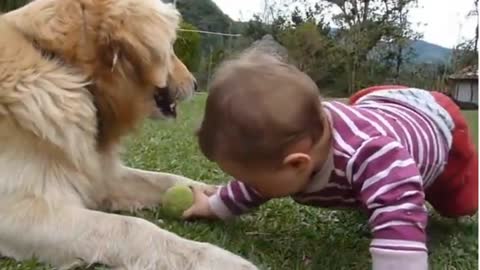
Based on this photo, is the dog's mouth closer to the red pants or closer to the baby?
the baby

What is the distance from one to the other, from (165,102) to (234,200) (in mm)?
418

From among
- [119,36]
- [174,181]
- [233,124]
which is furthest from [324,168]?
[174,181]

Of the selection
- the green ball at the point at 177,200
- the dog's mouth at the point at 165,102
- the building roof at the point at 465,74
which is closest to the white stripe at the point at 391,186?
the green ball at the point at 177,200

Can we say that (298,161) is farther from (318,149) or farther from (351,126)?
(351,126)

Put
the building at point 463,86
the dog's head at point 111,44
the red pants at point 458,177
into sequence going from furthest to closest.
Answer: the building at point 463,86 → the red pants at point 458,177 → the dog's head at point 111,44

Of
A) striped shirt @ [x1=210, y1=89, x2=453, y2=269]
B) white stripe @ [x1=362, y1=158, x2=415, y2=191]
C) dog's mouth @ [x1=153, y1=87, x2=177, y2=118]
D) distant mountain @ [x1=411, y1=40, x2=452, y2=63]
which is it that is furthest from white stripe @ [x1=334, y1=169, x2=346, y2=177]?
distant mountain @ [x1=411, y1=40, x2=452, y2=63]

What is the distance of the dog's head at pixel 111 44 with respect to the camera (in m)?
2.02

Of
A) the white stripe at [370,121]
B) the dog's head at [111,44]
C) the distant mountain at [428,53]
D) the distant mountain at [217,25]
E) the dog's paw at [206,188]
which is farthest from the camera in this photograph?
the distant mountain at [428,53]

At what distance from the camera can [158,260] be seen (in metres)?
1.71

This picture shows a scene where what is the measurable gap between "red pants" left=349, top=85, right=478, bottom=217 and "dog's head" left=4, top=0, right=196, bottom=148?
2.66ft

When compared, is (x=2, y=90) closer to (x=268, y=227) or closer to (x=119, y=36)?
(x=119, y=36)

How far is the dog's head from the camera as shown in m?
2.02

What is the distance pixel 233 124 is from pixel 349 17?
1758cm

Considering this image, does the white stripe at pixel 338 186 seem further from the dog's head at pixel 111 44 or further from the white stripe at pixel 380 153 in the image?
the dog's head at pixel 111 44
